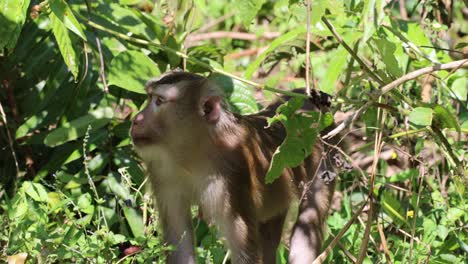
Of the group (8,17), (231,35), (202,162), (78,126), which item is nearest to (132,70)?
(78,126)

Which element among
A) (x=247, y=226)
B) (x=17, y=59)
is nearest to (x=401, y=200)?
(x=247, y=226)

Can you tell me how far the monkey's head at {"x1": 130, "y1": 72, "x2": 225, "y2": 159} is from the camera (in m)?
4.45

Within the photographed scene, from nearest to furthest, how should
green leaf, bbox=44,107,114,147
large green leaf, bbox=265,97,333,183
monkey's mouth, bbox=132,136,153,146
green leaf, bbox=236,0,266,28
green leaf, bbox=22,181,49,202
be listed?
1. green leaf, bbox=236,0,266,28
2. large green leaf, bbox=265,97,333,183
3. monkey's mouth, bbox=132,136,153,146
4. green leaf, bbox=22,181,49,202
5. green leaf, bbox=44,107,114,147

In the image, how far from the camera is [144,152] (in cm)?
439

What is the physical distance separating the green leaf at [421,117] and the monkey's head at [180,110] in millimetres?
1126

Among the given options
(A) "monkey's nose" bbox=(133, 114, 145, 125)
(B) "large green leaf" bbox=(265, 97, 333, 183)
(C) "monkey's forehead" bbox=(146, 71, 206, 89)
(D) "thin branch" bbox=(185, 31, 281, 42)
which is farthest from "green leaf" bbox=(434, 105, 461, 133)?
(D) "thin branch" bbox=(185, 31, 281, 42)

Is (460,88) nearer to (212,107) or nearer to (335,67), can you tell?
(335,67)

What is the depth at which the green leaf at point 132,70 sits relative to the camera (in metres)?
5.16

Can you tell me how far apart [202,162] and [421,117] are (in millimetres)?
1260

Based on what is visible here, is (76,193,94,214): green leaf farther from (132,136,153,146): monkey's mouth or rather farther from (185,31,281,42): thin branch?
(185,31,281,42): thin branch

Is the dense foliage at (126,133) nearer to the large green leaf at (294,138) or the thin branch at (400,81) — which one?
the thin branch at (400,81)

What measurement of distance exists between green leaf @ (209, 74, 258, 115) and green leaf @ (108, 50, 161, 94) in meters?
0.38

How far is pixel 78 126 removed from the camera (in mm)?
5176

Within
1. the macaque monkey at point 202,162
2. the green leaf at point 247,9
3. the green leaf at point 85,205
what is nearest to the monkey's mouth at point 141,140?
the macaque monkey at point 202,162
